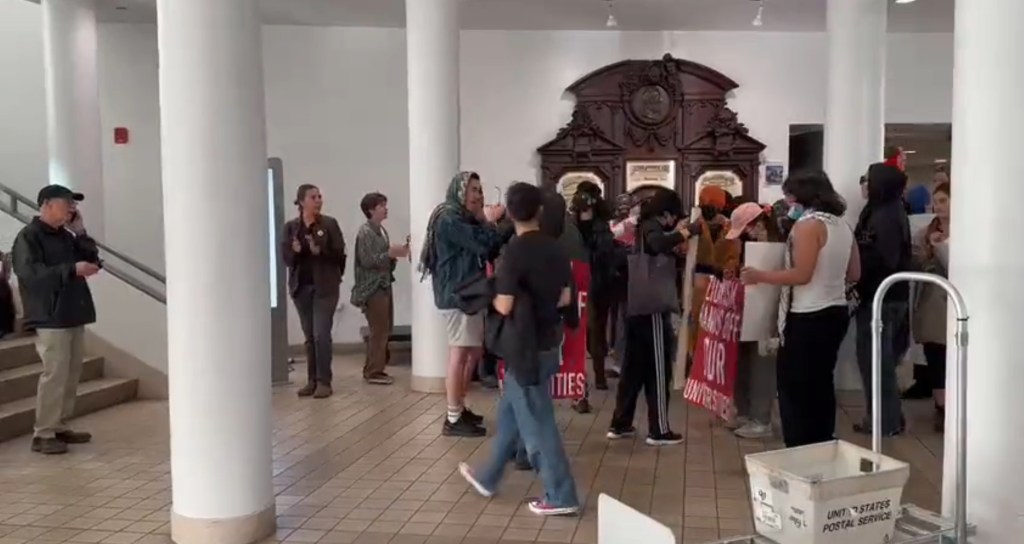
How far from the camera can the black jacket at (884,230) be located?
544 centimetres

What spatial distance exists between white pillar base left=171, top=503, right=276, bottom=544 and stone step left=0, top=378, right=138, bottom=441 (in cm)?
260

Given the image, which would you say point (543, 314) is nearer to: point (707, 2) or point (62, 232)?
point (62, 232)

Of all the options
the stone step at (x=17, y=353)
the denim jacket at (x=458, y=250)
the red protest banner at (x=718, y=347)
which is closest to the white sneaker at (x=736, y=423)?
the red protest banner at (x=718, y=347)

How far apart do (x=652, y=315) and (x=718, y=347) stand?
22.8 inches

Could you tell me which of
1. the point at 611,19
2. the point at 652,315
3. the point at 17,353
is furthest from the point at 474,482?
the point at 611,19

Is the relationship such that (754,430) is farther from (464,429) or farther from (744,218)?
(464,429)

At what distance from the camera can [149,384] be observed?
743 centimetres

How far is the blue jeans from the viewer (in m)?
4.24

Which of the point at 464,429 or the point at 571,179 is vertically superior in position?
the point at 571,179

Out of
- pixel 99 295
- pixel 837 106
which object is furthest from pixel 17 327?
pixel 837 106

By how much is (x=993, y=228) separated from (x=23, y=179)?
937cm

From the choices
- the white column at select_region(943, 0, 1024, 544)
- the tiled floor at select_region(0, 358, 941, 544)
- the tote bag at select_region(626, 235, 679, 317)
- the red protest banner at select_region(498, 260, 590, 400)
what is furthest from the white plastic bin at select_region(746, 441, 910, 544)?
the red protest banner at select_region(498, 260, 590, 400)

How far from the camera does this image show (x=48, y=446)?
5.64m

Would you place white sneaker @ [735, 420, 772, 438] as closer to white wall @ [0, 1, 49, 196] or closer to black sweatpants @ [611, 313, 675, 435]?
black sweatpants @ [611, 313, 675, 435]
